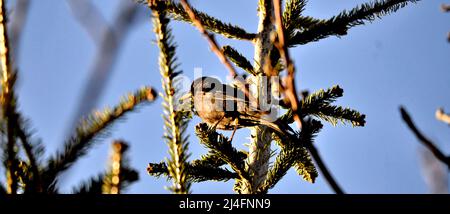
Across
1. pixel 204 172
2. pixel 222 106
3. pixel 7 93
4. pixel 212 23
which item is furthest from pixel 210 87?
pixel 7 93

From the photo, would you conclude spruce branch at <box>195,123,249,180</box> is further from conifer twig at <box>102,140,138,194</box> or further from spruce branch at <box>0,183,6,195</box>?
spruce branch at <box>0,183,6,195</box>

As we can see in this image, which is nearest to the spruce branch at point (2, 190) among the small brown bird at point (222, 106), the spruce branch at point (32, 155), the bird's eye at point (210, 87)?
the spruce branch at point (32, 155)

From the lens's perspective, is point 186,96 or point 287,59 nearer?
point 287,59

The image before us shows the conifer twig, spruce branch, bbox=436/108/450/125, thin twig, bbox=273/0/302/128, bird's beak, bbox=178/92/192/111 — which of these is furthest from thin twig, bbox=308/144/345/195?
bird's beak, bbox=178/92/192/111

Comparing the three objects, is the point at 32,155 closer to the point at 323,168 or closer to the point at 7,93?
Result: the point at 7,93

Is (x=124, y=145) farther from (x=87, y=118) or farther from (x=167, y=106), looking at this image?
(x=167, y=106)

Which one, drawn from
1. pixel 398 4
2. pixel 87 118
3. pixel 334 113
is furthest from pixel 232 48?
pixel 87 118
